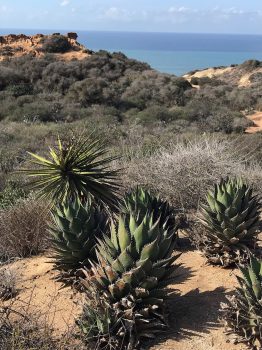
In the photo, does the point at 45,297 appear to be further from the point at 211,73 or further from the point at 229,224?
the point at 211,73

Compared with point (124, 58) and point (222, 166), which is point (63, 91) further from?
point (222, 166)

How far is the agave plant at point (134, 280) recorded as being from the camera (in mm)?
4145

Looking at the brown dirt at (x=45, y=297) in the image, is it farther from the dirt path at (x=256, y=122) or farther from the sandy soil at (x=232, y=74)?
the sandy soil at (x=232, y=74)

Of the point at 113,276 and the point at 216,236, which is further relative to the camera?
the point at 216,236

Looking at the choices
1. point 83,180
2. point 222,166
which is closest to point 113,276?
point 83,180

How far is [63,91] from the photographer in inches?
1252

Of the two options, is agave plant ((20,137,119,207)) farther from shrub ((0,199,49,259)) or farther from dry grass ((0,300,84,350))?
dry grass ((0,300,84,350))

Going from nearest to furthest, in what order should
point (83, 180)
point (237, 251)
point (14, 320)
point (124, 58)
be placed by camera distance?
point (14, 320), point (237, 251), point (83, 180), point (124, 58)

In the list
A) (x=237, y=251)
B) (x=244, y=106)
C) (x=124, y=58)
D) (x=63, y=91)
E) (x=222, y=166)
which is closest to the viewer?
(x=237, y=251)

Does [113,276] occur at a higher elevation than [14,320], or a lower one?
higher

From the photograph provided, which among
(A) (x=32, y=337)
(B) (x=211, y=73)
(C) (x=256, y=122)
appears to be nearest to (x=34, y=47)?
(C) (x=256, y=122)

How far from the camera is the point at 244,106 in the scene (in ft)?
111

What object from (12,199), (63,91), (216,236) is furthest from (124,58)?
(216,236)

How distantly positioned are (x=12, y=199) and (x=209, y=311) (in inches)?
210
